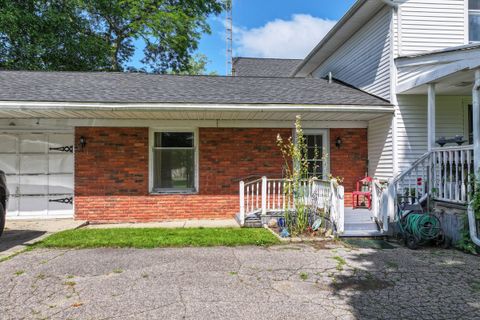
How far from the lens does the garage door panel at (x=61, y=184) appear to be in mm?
8430

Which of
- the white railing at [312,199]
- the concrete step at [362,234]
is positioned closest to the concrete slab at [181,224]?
the white railing at [312,199]

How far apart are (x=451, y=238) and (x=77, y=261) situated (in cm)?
635

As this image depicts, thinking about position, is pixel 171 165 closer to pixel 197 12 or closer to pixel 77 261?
pixel 77 261

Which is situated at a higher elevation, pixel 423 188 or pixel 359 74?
pixel 359 74

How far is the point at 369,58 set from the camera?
9.09m

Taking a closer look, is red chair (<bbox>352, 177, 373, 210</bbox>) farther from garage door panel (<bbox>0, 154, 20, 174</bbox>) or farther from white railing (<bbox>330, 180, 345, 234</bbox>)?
garage door panel (<bbox>0, 154, 20, 174</bbox>)

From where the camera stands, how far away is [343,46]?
10.8 m

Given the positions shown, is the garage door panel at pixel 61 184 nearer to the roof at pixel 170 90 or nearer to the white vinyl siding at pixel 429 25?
the roof at pixel 170 90

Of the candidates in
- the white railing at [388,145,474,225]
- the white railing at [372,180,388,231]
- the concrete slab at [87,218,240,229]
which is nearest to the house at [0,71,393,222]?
the concrete slab at [87,218,240,229]

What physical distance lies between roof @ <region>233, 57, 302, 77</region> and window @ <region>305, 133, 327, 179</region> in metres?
9.49

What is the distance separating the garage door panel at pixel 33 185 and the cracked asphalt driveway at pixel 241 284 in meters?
3.47

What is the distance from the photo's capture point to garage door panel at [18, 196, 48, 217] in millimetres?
8359

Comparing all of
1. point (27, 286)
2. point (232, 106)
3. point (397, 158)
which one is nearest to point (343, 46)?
point (397, 158)

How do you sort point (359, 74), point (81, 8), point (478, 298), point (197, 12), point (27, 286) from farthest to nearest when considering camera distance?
point (197, 12) < point (81, 8) < point (359, 74) < point (27, 286) < point (478, 298)
